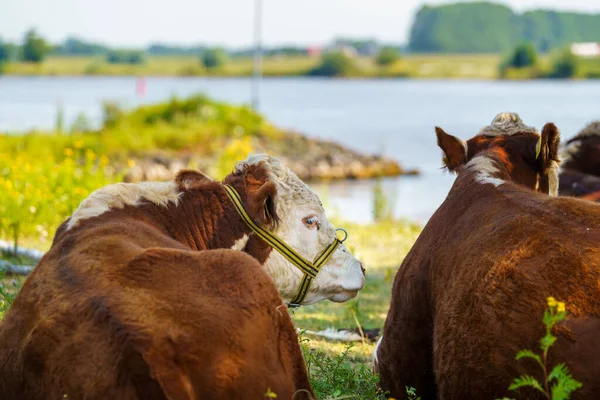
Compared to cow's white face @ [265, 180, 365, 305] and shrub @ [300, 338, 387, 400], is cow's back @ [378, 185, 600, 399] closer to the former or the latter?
shrub @ [300, 338, 387, 400]

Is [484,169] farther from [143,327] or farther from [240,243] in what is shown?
[143,327]

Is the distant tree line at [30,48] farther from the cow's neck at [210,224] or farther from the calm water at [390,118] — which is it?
the cow's neck at [210,224]

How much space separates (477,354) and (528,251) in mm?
527

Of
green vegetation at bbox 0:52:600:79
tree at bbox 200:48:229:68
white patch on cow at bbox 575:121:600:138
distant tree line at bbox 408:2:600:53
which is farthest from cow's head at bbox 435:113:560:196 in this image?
distant tree line at bbox 408:2:600:53

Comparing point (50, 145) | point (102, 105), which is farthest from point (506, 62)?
point (50, 145)

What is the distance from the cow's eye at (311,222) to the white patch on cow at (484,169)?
37.4 inches

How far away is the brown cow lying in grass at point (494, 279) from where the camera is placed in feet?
12.8

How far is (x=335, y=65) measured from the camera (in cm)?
14775

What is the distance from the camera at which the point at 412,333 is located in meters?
5.06

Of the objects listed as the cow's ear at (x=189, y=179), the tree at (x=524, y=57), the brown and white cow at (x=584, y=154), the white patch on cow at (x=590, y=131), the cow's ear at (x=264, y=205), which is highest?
the cow's ear at (x=189, y=179)

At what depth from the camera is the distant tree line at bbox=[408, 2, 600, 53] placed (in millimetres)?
162875

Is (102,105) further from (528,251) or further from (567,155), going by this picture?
(528,251)

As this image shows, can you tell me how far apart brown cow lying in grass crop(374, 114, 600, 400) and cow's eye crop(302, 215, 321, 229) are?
0.61 m

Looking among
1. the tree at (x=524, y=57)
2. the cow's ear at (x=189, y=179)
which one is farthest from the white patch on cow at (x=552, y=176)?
the tree at (x=524, y=57)
